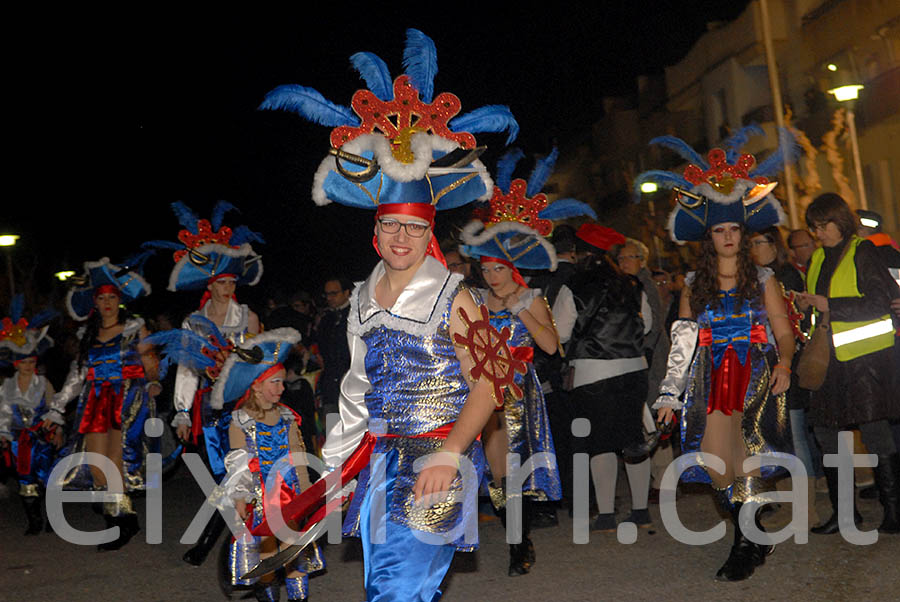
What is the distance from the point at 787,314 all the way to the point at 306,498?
354 centimetres

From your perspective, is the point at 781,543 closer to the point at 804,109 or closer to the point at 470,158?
the point at 470,158

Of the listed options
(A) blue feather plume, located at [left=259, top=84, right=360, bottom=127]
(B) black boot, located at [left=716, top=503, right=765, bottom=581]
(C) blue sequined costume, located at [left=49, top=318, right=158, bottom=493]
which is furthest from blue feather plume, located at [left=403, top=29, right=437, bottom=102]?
(C) blue sequined costume, located at [left=49, top=318, right=158, bottom=493]

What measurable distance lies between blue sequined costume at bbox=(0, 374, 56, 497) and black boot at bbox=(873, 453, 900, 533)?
22.1 ft

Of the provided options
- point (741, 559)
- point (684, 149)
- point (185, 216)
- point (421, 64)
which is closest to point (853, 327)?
point (684, 149)

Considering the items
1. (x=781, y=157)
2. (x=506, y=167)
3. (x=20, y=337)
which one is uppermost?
(x=506, y=167)

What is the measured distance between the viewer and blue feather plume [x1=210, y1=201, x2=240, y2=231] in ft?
27.3

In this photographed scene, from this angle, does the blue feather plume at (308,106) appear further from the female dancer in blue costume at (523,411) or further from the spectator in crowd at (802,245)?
the spectator in crowd at (802,245)

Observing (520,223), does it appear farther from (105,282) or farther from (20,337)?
(20,337)

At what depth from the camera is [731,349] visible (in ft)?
20.1

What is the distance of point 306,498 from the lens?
3908mm

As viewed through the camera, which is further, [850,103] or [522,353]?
[850,103]

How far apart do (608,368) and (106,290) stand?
4057mm

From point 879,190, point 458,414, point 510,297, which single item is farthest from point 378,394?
point 879,190

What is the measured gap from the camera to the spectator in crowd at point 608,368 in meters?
7.59
